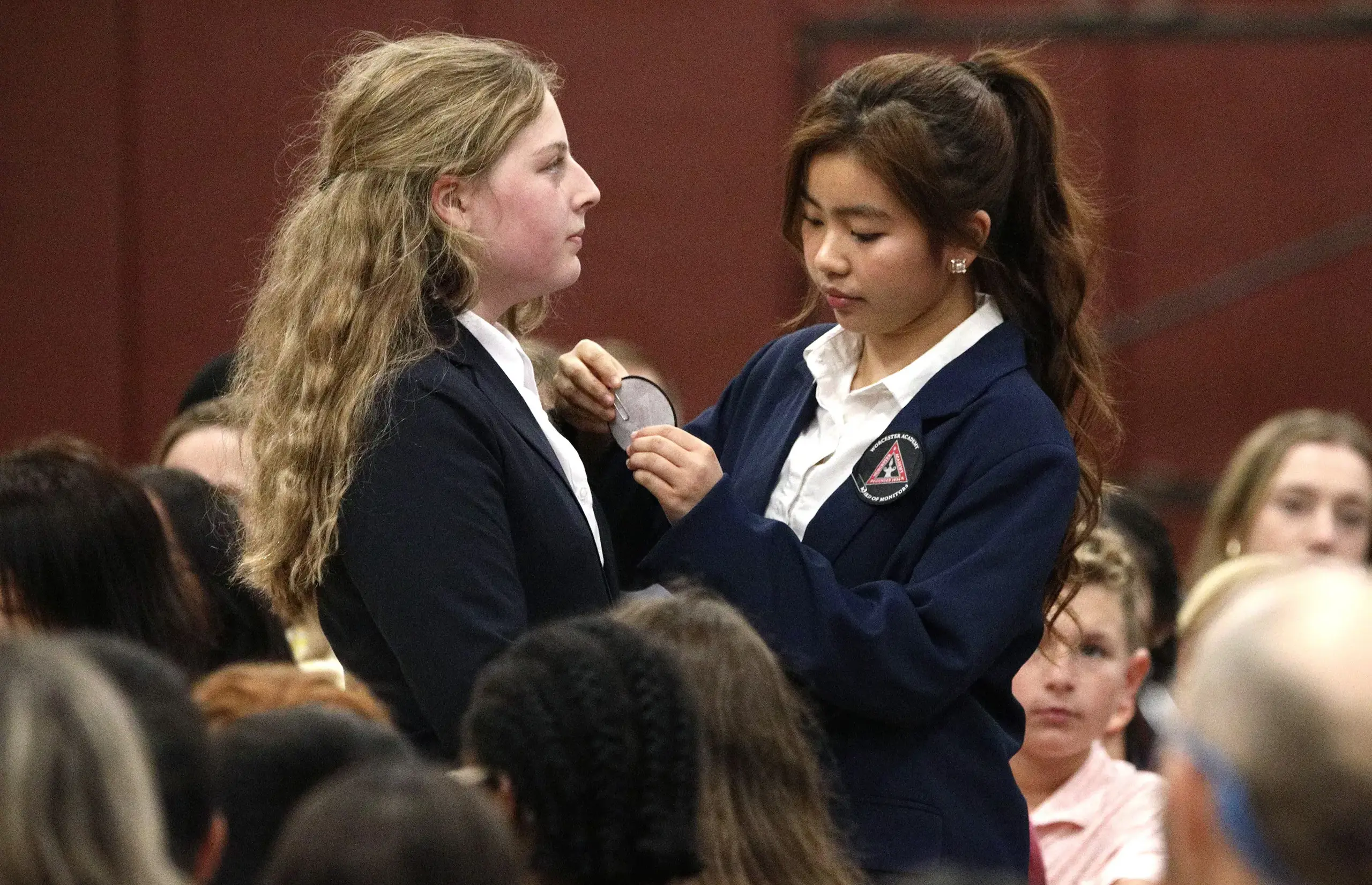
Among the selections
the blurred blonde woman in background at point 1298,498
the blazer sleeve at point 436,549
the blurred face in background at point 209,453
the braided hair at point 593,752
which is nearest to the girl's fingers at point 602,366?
the blazer sleeve at point 436,549

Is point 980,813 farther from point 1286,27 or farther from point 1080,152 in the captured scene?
point 1286,27

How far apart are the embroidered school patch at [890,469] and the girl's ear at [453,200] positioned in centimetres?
53

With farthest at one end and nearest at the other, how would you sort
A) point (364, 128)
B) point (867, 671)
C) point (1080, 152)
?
point (1080, 152)
point (364, 128)
point (867, 671)

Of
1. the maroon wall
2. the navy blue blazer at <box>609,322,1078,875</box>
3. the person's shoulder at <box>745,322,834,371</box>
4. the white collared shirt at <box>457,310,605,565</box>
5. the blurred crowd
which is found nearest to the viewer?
the blurred crowd

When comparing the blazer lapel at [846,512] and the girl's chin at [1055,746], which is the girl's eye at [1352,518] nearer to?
the girl's chin at [1055,746]

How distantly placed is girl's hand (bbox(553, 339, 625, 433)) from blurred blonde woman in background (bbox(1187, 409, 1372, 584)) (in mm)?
2092

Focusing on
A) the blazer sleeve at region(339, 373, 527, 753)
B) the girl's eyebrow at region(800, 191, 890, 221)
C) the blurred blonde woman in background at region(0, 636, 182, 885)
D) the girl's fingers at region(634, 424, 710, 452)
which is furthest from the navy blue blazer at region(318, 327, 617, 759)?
the blurred blonde woman in background at region(0, 636, 182, 885)

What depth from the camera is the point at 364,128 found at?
2.05m

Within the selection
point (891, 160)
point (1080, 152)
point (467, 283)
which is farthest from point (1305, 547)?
point (467, 283)

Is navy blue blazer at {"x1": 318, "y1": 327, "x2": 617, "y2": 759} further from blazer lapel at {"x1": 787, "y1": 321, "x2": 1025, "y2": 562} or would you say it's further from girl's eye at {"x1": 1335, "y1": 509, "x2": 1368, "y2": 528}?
girl's eye at {"x1": 1335, "y1": 509, "x2": 1368, "y2": 528}

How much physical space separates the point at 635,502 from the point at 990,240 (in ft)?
1.77

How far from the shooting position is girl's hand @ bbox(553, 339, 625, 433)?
2.22m

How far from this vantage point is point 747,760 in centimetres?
171

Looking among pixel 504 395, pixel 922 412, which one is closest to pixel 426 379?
pixel 504 395
